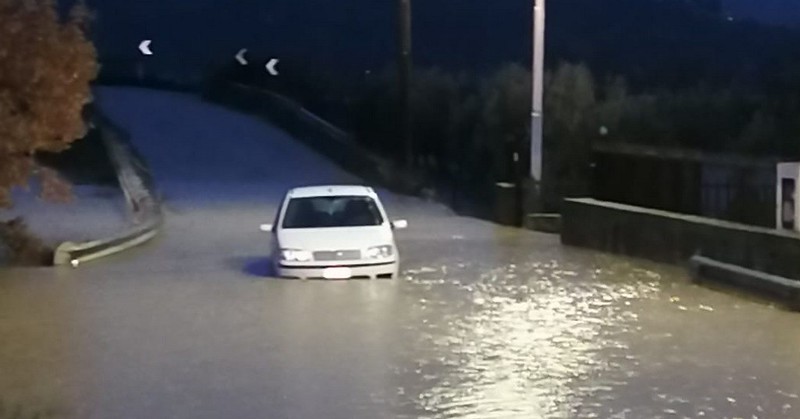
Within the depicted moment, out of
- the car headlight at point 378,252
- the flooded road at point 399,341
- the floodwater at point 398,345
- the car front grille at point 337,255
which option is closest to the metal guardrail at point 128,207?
the flooded road at point 399,341

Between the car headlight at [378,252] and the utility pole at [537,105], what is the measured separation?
34.9 ft

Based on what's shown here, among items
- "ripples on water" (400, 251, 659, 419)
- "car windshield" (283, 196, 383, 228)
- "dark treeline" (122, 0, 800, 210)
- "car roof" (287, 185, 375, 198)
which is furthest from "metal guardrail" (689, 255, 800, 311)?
"dark treeline" (122, 0, 800, 210)

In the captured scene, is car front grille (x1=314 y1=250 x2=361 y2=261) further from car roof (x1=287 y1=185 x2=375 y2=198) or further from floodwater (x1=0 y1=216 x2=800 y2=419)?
car roof (x1=287 y1=185 x2=375 y2=198)

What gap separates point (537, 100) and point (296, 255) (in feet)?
37.5

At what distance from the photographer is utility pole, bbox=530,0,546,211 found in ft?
102

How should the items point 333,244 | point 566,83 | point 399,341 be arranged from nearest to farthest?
point 399,341
point 333,244
point 566,83

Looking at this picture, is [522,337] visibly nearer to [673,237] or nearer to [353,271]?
[353,271]

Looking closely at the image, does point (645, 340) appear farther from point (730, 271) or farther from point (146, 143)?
point (146, 143)

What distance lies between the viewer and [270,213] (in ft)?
112

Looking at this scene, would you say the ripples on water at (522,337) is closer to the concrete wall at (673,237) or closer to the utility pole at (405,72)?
the concrete wall at (673,237)

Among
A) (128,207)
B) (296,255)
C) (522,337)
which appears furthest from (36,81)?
(128,207)

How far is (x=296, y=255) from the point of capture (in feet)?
68.4

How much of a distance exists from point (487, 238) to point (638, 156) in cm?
320

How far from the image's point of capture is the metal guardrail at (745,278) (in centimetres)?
1786
